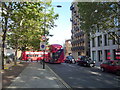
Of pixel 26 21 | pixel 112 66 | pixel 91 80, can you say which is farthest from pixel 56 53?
pixel 91 80

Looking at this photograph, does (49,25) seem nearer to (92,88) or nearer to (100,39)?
(100,39)

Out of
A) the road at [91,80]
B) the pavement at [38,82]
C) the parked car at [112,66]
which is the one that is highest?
the parked car at [112,66]

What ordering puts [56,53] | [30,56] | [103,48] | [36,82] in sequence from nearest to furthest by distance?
[36,82]
[56,53]
[103,48]
[30,56]

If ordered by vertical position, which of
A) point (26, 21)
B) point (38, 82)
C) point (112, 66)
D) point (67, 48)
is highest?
point (26, 21)

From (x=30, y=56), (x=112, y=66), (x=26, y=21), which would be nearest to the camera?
(x=112, y=66)

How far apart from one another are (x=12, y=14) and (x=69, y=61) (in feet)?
75.7

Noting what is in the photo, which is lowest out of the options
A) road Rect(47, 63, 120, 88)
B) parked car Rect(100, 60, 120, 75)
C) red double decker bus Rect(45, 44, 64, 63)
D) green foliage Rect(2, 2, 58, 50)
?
road Rect(47, 63, 120, 88)

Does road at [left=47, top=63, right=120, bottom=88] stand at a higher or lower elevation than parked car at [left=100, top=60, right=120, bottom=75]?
lower

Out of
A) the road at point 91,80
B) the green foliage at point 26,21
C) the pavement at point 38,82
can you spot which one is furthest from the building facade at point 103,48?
the pavement at point 38,82

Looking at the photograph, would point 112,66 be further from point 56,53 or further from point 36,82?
point 56,53

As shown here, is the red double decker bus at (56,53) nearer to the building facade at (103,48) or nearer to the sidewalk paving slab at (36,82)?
the building facade at (103,48)

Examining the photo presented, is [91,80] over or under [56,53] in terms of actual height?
under

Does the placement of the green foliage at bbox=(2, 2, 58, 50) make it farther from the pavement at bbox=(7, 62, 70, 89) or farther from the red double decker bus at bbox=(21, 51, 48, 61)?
the red double decker bus at bbox=(21, 51, 48, 61)

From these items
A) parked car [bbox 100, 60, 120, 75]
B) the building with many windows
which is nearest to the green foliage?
parked car [bbox 100, 60, 120, 75]
